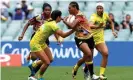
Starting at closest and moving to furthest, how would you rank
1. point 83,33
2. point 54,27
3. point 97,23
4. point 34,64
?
point 54,27 < point 83,33 < point 34,64 < point 97,23

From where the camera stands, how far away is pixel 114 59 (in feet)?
83.1

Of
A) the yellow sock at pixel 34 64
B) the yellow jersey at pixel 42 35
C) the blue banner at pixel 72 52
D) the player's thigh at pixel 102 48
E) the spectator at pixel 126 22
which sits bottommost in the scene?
the blue banner at pixel 72 52

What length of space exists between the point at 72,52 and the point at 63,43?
1.73 ft

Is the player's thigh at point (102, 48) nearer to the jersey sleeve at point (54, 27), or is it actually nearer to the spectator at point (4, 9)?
the jersey sleeve at point (54, 27)

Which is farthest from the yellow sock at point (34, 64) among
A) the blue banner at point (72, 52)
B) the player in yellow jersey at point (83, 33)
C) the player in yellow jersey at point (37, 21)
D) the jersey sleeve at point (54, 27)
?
the blue banner at point (72, 52)

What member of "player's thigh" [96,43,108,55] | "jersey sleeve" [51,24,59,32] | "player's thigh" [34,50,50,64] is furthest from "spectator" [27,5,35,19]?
"jersey sleeve" [51,24,59,32]

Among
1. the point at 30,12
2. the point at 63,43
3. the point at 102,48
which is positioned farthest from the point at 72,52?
the point at 102,48

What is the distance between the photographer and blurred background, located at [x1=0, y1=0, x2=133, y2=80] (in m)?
22.0

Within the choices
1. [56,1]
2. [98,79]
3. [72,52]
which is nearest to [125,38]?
[72,52]

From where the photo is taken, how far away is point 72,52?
25.5 meters

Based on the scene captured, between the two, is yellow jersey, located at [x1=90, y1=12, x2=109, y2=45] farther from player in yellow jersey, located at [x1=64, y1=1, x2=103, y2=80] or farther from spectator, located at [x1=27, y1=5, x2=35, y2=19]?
spectator, located at [x1=27, y1=5, x2=35, y2=19]

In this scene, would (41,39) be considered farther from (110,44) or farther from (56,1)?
(56,1)

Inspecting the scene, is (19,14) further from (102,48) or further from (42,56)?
(42,56)

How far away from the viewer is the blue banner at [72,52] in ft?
82.9
